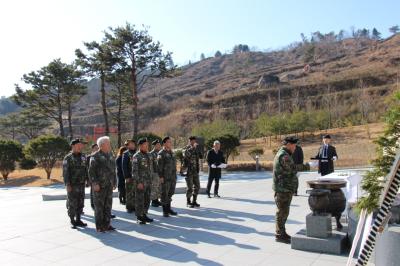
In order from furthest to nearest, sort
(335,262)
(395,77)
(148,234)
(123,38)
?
(395,77), (123,38), (148,234), (335,262)

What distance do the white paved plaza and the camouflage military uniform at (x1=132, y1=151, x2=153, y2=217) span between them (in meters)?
0.38

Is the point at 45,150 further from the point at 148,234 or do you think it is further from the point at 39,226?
the point at 148,234

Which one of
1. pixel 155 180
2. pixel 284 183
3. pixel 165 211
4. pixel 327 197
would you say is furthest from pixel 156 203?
pixel 327 197

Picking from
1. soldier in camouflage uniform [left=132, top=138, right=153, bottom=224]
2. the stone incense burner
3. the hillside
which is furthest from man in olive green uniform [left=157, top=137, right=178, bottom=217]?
the hillside

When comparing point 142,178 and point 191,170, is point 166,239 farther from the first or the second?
point 191,170

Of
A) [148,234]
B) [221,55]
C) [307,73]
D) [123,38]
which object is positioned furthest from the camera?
[221,55]

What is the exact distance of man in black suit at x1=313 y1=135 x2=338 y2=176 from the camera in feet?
34.8

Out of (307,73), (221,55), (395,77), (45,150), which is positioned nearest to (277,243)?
(45,150)

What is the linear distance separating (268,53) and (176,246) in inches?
5792

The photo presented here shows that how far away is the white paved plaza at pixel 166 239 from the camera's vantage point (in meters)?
5.80

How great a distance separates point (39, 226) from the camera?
8461 millimetres

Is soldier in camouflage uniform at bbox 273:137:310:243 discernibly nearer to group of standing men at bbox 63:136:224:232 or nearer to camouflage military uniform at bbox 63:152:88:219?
group of standing men at bbox 63:136:224:232

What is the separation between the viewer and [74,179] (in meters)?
8.05

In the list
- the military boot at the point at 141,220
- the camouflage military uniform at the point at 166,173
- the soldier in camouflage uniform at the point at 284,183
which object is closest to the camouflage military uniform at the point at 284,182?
the soldier in camouflage uniform at the point at 284,183
